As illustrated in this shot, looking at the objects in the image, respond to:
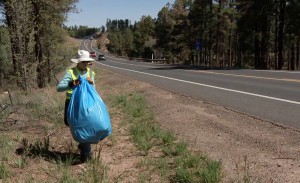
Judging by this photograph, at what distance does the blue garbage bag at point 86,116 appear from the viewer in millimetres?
5305

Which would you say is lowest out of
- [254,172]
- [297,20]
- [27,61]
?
[254,172]

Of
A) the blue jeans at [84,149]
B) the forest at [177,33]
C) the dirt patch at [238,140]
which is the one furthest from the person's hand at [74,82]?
the forest at [177,33]

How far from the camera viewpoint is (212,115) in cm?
922

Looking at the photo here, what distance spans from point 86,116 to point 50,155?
1223mm

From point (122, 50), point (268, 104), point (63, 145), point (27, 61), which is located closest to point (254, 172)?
point (63, 145)

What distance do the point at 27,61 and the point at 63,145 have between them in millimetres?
8801

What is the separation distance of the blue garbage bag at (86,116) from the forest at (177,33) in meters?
9.08

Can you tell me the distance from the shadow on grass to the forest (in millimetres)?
8325

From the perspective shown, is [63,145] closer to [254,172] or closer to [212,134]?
[212,134]

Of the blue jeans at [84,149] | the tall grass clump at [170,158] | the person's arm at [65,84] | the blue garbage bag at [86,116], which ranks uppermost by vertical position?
the person's arm at [65,84]

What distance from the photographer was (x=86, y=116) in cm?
528

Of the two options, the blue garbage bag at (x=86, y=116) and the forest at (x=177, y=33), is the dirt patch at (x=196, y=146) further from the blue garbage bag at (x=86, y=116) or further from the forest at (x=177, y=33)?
the forest at (x=177, y=33)

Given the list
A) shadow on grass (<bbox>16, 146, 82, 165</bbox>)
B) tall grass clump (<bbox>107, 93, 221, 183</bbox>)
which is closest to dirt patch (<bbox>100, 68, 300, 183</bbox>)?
tall grass clump (<bbox>107, 93, 221, 183</bbox>)

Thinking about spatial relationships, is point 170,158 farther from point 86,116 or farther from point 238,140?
point 86,116
